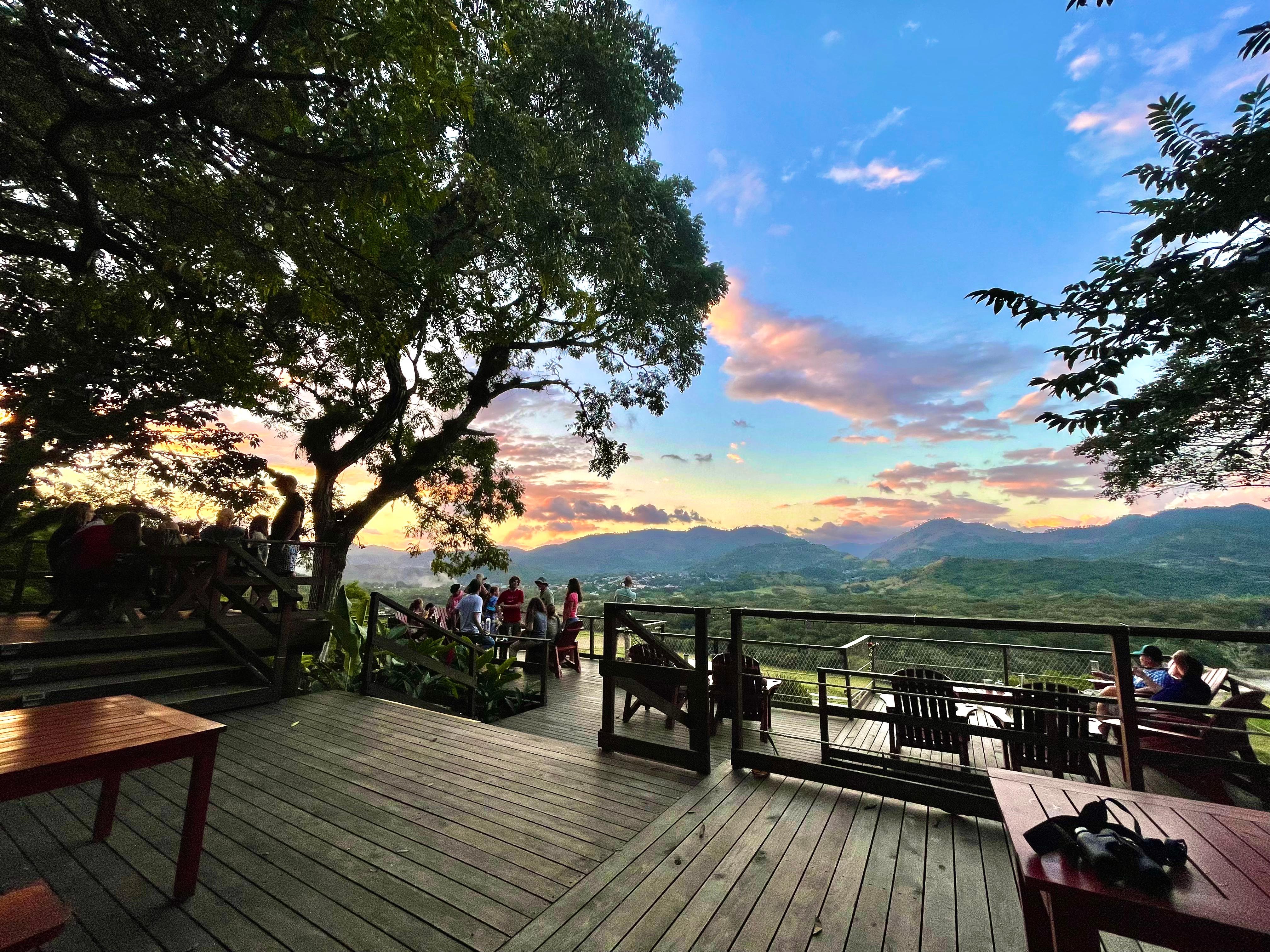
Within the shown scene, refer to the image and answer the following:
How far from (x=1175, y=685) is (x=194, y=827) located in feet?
24.2

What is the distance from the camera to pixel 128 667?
4973 millimetres

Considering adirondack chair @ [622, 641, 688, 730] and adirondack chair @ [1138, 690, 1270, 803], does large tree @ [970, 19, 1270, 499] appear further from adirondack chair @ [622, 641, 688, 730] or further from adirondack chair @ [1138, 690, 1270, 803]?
adirondack chair @ [622, 641, 688, 730]

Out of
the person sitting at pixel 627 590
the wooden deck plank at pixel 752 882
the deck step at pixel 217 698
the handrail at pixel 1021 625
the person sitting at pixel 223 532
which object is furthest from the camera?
the person sitting at pixel 627 590

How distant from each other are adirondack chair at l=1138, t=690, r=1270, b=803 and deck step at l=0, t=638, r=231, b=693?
873 centimetres

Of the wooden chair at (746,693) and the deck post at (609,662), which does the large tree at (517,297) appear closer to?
the deck post at (609,662)

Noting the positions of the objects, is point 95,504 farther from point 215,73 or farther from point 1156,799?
point 1156,799

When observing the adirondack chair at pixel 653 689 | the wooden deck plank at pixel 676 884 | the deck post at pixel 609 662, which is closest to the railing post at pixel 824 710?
the wooden deck plank at pixel 676 884

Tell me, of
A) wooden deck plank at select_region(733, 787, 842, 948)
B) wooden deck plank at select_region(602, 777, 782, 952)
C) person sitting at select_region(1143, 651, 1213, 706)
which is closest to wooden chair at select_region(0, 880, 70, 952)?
wooden deck plank at select_region(602, 777, 782, 952)

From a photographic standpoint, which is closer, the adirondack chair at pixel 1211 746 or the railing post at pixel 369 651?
the adirondack chair at pixel 1211 746

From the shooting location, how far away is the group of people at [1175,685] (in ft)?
14.9

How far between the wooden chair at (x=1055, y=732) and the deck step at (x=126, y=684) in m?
7.39

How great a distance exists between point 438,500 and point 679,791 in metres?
10.2

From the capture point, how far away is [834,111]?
1447cm

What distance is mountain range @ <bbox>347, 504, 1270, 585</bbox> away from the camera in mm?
39844
